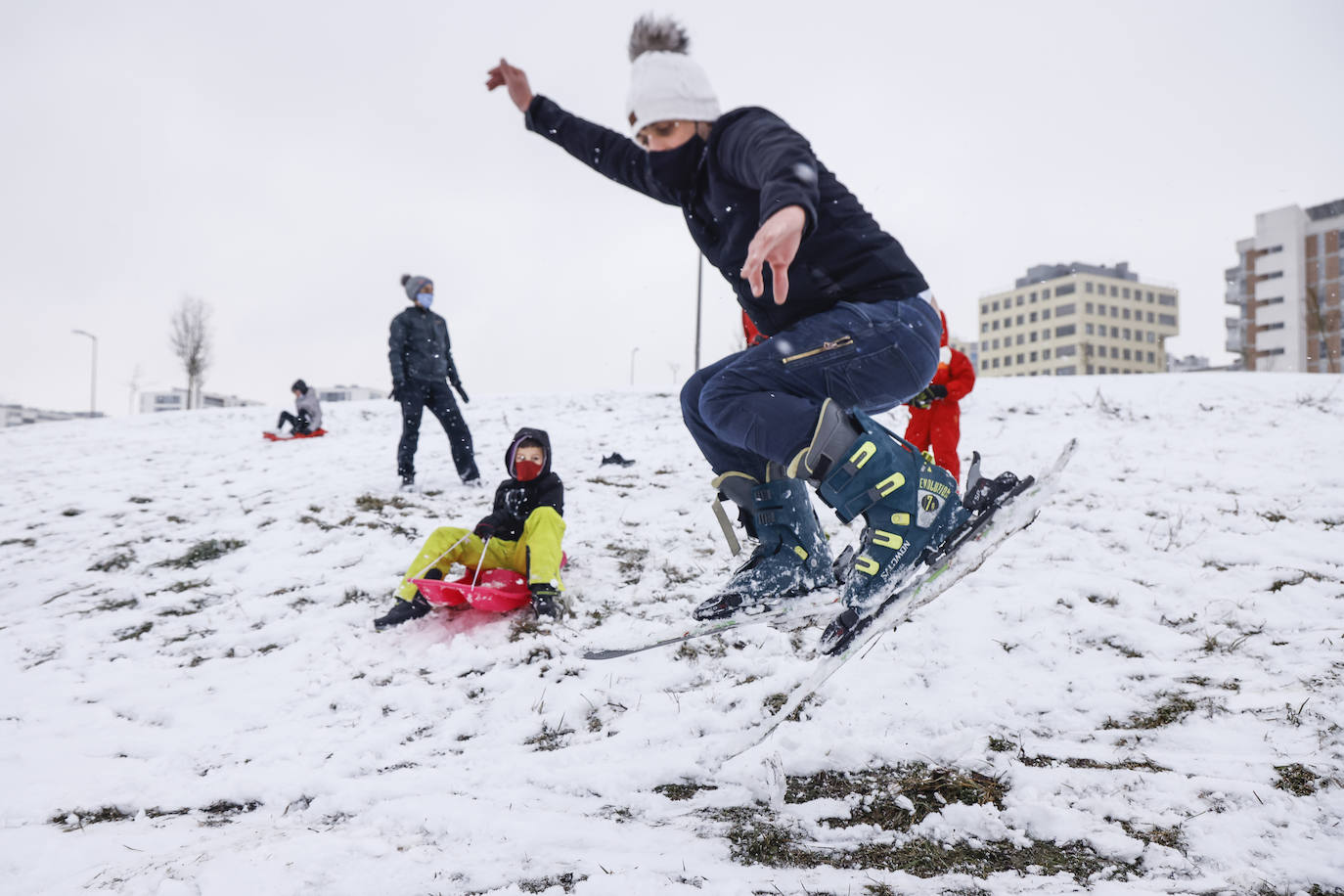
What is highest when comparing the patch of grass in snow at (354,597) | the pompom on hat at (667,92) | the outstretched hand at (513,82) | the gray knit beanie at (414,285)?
the gray knit beanie at (414,285)

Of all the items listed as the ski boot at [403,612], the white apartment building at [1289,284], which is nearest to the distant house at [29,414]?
the ski boot at [403,612]

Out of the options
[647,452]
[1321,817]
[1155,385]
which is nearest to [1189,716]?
[1321,817]

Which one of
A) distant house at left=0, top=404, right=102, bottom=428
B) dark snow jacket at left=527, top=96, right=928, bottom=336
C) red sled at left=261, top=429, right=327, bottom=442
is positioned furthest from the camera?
distant house at left=0, top=404, right=102, bottom=428

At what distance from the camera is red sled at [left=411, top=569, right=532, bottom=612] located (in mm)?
3990

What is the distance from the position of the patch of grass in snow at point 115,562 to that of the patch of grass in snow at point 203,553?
0.92 ft

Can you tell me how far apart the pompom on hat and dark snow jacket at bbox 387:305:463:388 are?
5.93 m

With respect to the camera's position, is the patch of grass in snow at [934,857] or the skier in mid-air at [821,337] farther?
the skier in mid-air at [821,337]

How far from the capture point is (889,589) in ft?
7.23

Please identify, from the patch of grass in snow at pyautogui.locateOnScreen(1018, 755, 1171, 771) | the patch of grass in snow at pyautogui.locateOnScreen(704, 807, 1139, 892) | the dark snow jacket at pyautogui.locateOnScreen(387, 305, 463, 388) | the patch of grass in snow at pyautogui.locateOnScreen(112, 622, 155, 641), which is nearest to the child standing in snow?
the dark snow jacket at pyautogui.locateOnScreen(387, 305, 463, 388)

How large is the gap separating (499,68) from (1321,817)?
4079 mm

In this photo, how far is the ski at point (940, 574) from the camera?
2154 mm

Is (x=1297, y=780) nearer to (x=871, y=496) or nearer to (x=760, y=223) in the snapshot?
(x=871, y=496)

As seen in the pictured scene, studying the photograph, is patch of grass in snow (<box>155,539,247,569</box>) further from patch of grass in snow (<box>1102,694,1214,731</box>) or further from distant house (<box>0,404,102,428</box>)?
distant house (<box>0,404,102,428</box>)

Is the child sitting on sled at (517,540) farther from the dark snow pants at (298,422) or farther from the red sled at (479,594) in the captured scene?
the dark snow pants at (298,422)
